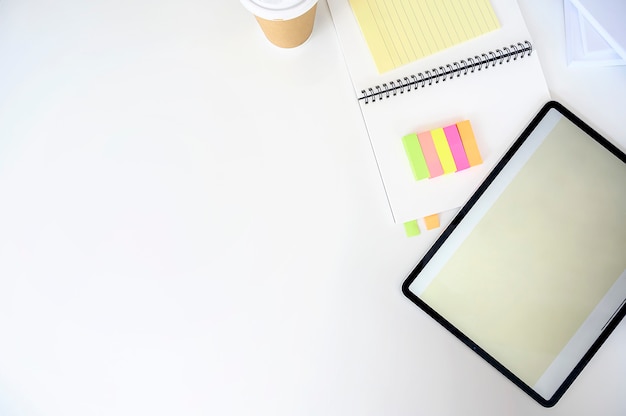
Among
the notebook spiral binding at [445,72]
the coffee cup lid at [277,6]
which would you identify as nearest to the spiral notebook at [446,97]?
the notebook spiral binding at [445,72]

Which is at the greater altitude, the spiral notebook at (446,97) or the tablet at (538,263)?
the spiral notebook at (446,97)

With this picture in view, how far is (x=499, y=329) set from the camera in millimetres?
757

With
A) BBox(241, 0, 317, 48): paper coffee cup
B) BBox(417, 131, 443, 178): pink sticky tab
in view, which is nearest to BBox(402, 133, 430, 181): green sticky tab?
BBox(417, 131, 443, 178): pink sticky tab

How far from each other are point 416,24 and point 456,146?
7.5 inches

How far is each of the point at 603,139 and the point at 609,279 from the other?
21cm

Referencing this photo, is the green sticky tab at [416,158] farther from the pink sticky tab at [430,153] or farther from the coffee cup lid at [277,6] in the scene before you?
the coffee cup lid at [277,6]

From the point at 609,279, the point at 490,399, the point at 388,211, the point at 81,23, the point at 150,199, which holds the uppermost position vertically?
the point at 81,23

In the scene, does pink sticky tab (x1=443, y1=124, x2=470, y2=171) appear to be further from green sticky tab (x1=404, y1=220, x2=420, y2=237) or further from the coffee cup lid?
the coffee cup lid

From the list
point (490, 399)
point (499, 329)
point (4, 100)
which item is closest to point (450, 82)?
point (499, 329)

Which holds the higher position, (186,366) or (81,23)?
(81,23)

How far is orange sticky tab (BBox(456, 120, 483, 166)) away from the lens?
0.75m

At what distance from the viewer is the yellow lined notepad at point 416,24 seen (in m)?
0.77

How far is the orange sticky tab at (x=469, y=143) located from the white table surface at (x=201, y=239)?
→ 0.44ft

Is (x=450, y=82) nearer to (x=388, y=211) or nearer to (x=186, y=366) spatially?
(x=388, y=211)
